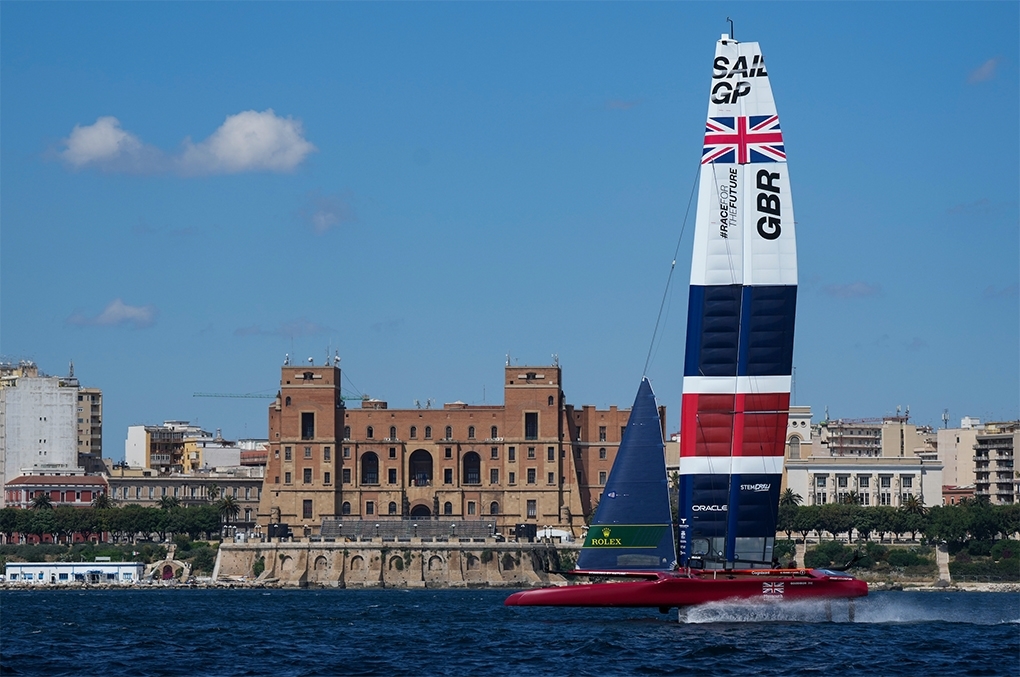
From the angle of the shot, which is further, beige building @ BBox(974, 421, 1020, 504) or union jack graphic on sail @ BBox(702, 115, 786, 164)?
beige building @ BBox(974, 421, 1020, 504)

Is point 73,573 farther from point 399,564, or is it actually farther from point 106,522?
point 399,564

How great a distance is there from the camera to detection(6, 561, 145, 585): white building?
117875mm

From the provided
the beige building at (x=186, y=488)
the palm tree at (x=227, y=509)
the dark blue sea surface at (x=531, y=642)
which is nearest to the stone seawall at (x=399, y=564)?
the palm tree at (x=227, y=509)

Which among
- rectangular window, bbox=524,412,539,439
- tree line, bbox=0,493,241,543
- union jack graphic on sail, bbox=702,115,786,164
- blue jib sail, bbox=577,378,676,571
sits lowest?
tree line, bbox=0,493,241,543

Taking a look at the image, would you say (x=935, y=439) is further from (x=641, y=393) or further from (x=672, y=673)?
(x=672, y=673)

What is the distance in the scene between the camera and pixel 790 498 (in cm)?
14150

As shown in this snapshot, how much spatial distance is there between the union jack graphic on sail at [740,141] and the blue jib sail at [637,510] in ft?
25.2

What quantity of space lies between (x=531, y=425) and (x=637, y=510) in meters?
78.1

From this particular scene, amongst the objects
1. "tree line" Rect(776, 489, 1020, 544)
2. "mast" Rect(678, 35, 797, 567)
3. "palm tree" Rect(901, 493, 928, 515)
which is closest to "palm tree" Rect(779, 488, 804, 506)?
"tree line" Rect(776, 489, 1020, 544)

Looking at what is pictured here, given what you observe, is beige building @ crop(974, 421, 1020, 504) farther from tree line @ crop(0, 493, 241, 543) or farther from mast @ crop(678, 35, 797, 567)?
mast @ crop(678, 35, 797, 567)

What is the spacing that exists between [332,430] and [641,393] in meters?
78.3

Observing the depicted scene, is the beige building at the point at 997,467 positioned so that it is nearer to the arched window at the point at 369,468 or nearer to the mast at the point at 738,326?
the arched window at the point at 369,468

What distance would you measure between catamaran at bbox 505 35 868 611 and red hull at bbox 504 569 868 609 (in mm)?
239

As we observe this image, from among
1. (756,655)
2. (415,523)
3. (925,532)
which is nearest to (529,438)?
(415,523)
